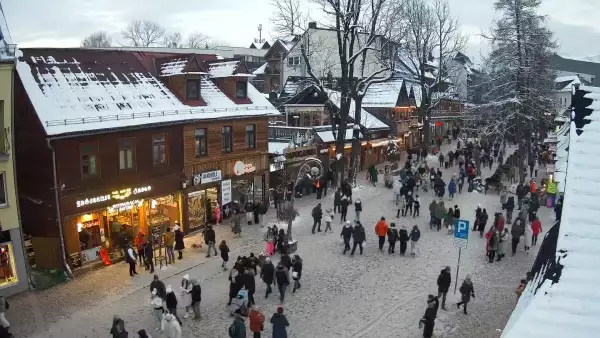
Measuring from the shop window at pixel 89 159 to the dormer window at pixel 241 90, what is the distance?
30.1 ft

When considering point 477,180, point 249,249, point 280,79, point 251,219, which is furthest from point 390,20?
point 280,79

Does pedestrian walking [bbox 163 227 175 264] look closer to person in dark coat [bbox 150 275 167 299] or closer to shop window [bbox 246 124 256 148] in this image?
person in dark coat [bbox 150 275 167 299]

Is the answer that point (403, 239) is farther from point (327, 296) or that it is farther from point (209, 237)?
point (209, 237)

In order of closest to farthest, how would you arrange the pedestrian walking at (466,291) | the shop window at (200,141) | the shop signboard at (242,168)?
the pedestrian walking at (466,291) < the shop window at (200,141) < the shop signboard at (242,168)

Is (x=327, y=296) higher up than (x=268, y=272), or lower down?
lower down

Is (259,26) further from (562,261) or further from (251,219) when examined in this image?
(562,261)

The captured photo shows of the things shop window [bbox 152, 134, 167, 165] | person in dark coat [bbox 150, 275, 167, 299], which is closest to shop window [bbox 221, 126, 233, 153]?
shop window [bbox 152, 134, 167, 165]

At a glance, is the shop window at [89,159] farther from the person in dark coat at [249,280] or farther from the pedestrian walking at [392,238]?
the pedestrian walking at [392,238]

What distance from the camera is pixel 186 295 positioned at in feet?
51.4

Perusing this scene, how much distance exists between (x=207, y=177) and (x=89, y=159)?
6181 mm

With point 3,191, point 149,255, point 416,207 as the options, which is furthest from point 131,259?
point 416,207

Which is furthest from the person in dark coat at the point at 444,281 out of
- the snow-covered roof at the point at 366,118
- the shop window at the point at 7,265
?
the snow-covered roof at the point at 366,118

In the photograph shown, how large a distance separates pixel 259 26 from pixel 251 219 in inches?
3901

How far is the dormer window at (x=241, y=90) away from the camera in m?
28.0
